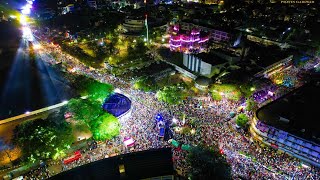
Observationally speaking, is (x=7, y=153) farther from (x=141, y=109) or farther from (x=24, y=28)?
(x=24, y=28)

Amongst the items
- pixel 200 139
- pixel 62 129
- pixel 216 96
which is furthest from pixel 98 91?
pixel 216 96

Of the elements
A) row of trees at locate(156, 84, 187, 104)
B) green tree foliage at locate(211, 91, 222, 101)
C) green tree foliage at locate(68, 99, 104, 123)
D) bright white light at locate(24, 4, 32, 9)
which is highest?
bright white light at locate(24, 4, 32, 9)

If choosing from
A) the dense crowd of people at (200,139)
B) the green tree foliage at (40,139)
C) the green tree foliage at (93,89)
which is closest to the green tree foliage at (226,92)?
the dense crowd of people at (200,139)

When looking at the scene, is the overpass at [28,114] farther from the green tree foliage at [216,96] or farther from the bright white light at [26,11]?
the bright white light at [26,11]

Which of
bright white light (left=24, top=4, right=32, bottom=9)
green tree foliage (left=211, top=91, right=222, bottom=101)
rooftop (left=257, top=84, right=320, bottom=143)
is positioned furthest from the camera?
bright white light (left=24, top=4, right=32, bottom=9)

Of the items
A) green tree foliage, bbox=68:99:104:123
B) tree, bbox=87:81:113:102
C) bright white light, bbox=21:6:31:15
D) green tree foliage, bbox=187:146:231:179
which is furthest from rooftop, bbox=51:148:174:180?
bright white light, bbox=21:6:31:15

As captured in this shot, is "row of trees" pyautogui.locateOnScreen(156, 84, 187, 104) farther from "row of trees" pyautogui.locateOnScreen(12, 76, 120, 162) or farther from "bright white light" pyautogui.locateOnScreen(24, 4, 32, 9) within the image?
Answer: "bright white light" pyautogui.locateOnScreen(24, 4, 32, 9)
